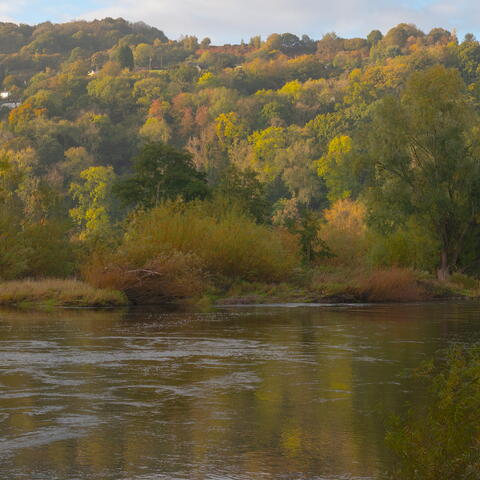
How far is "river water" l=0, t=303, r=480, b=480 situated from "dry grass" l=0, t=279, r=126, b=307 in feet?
26.6

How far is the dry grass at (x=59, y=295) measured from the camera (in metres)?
35.3

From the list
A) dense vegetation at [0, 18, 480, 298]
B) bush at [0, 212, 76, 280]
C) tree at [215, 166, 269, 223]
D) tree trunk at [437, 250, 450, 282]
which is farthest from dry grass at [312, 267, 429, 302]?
tree at [215, 166, 269, 223]

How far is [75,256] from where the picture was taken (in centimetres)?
4409

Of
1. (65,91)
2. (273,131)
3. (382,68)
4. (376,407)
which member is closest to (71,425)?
(376,407)

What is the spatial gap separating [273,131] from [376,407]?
122 meters

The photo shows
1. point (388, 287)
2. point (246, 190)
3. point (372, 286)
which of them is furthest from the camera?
point (246, 190)

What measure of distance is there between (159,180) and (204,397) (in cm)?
4665

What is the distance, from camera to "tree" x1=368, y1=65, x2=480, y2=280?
2041 inches

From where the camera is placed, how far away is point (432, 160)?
52.8 meters

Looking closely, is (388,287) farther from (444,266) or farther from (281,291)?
(444,266)

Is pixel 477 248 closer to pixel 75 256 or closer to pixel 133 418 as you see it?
pixel 75 256

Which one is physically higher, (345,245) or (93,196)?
(93,196)

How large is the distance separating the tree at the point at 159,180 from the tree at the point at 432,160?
11.9 m

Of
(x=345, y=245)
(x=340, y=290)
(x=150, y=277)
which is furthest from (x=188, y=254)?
(x=345, y=245)
